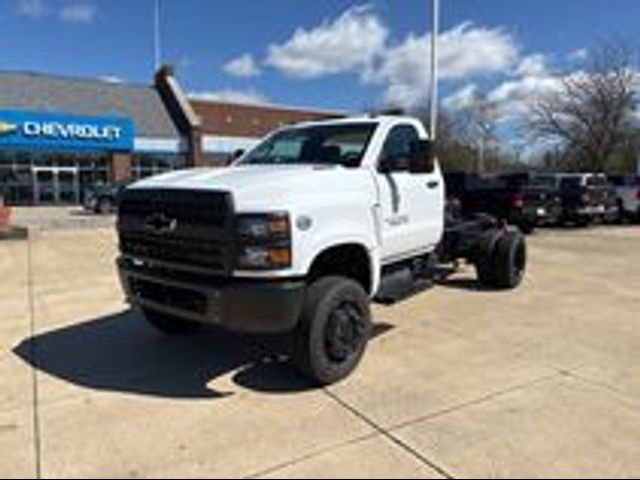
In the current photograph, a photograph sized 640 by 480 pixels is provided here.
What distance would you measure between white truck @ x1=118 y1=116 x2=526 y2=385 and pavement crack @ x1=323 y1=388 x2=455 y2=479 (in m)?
0.30

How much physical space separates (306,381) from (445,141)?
53557mm

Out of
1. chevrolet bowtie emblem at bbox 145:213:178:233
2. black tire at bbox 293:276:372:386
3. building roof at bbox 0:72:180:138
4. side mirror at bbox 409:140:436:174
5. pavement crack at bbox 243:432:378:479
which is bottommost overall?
pavement crack at bbox 243:432:378:479

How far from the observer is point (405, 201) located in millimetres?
6375

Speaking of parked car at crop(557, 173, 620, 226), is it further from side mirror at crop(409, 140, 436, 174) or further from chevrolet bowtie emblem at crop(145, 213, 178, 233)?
chevrolet bowtie emblem at crop(145, 213, 178, 233)

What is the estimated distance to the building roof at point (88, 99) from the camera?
37.0m

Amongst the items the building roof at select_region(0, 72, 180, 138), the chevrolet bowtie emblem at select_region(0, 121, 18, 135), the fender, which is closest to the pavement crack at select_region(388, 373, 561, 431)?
the fender

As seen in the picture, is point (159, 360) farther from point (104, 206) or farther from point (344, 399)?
point (104, 206)

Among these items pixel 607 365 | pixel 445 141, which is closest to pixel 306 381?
pixel 607 365

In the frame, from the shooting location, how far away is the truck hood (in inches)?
185

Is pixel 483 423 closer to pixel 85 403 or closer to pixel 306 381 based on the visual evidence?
pixel 306 381

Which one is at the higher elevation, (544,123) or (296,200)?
(544,123)

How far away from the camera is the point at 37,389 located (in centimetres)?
523

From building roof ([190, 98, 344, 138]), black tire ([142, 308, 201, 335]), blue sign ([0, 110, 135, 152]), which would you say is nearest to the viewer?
black tire ([142, 308, 201, 335])

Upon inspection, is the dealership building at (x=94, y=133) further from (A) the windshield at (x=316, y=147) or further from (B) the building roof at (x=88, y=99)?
(A) the windshield at (x=316, y=147)
